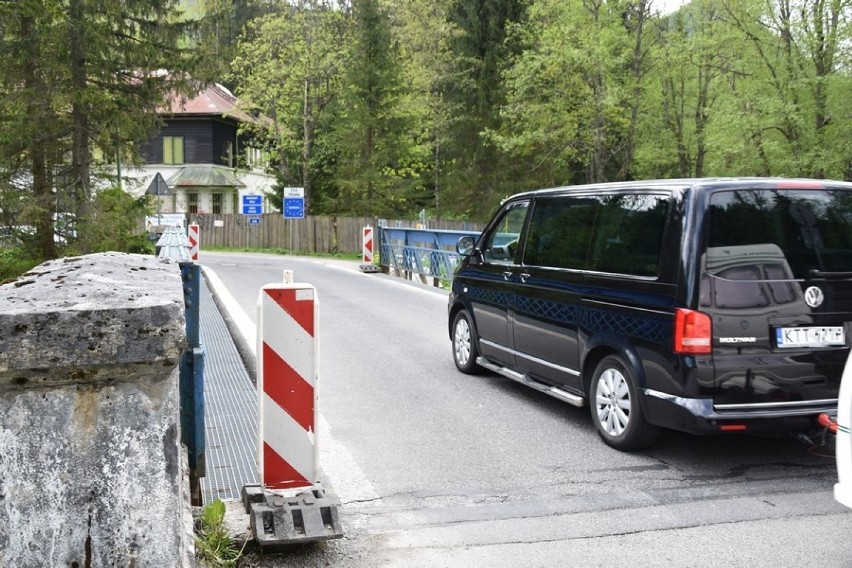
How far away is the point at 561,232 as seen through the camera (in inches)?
279

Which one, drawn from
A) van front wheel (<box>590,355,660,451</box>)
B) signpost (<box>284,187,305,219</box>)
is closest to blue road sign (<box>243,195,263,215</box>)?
signpost (<box>284,187,305,219</box>)

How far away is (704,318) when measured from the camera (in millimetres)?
5340

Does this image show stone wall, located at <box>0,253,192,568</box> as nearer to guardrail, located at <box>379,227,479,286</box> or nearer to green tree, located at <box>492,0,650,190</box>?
guardrail, located at <box>379,227,479,286</box>

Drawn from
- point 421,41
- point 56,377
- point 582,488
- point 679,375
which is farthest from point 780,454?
point 421,41

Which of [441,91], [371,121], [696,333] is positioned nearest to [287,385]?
[696,333]

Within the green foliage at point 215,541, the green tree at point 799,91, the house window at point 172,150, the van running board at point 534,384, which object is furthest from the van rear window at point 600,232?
the house window at point 172,150

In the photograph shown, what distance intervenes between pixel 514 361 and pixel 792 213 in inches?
114

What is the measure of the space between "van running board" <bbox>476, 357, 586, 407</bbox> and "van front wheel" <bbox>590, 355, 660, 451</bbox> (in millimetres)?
291

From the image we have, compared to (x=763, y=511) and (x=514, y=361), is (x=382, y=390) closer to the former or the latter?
(x=514, y=361)

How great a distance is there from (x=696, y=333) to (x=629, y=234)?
1.05 m

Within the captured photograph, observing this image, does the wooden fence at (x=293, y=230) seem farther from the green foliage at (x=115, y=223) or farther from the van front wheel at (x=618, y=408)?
the van front wheel at (x=618, y=408)

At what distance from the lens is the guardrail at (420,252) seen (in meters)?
19.7

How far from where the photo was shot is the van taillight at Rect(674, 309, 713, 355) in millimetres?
5344

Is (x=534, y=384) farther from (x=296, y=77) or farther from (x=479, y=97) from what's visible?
(x=296, y=77)
